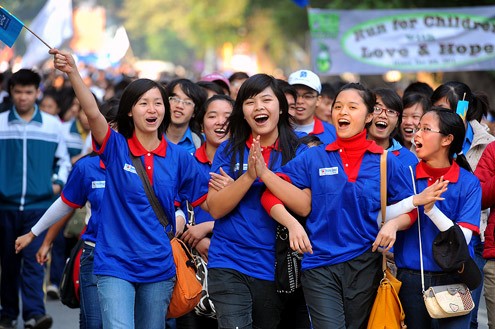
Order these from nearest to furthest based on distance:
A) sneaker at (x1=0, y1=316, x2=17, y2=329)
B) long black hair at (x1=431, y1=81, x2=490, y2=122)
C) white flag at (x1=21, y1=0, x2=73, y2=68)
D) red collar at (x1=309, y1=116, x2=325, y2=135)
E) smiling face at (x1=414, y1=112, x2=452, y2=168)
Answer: smiling face at (x1=414, y1=112, x2=452, y2=168) → long black hair at (x1=431, y1=81, x2=490, y2=122) → red collar at (x1=309, y1=116, x2=325, y2=135) → sneaker at (x1=0, y1=316, x2=17, y2=329) → white flag at (x1=21, y1=0, x2=73, y2=68)

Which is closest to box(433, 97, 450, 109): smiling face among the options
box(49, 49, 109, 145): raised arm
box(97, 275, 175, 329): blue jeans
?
box(97, 275, 175, 329): blue jeans

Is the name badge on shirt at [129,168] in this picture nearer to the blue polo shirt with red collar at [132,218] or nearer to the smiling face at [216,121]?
the blue polo shirt with red collar at [132,218]

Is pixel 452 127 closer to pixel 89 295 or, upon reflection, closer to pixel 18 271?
pixel 89 295

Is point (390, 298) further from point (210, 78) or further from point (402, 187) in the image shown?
point (210, 78)

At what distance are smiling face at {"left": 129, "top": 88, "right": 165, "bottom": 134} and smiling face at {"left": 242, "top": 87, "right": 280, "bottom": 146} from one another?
55 cm

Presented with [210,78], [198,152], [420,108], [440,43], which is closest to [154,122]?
[198,152]

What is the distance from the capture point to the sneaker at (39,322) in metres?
9.96

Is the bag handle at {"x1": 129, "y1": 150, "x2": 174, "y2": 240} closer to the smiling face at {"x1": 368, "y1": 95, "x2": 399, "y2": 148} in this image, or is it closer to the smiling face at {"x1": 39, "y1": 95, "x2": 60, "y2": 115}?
the smiling face at {"x1": 368, "y1": 95, "x2": 399, "y2": 148}

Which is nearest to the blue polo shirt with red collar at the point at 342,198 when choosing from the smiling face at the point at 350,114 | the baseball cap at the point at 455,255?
the smiling face at the point at 350,114

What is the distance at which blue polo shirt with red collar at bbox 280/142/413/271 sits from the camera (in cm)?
640

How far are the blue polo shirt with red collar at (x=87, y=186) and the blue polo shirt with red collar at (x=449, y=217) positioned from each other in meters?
2.16

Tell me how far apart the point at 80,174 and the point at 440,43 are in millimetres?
8022

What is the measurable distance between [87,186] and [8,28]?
126 cm

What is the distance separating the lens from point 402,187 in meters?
6.52
